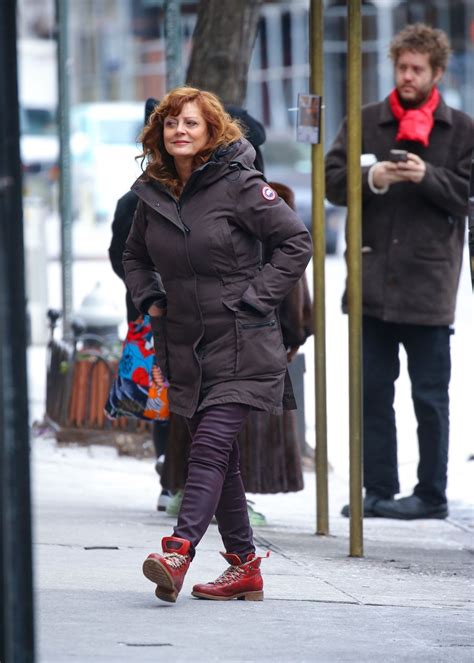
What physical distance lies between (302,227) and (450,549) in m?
1.95

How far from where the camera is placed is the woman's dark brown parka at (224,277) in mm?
4828

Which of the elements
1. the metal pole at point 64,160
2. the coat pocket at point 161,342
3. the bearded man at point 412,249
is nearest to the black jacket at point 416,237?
the bearded man at point 412,249

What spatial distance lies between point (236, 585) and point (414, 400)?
2.38 m

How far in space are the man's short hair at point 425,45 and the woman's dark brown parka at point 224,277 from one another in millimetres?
2076

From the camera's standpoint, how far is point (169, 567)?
14.9 feet

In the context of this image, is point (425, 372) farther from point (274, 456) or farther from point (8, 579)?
point (8, 579)

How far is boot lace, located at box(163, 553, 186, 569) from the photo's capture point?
4.57 metres

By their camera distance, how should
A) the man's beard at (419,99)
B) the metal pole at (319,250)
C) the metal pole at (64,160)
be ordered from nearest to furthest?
the metal pole at (319,250), the man's beard at (419,99), the metal pole at (64,160)

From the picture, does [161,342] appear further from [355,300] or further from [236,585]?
[355,300]

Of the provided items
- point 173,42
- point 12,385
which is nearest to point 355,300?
point 12,385

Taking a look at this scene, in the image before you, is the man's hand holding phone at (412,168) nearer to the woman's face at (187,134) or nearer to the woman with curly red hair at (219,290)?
the woman with curly red hair at (219,290)

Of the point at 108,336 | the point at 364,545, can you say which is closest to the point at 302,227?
the point at 364,545

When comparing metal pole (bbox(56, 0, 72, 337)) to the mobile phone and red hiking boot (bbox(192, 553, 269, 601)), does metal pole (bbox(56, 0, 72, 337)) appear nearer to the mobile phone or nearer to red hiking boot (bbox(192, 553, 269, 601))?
the mobile phone

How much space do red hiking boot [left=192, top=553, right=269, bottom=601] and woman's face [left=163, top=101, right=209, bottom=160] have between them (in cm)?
126
